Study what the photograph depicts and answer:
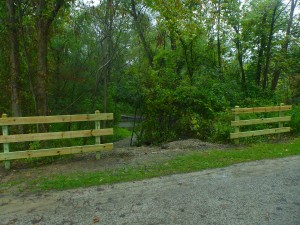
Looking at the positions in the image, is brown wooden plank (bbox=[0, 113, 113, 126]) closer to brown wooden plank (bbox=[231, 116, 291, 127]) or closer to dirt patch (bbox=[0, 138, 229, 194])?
dirt patch (bbox=[0, 138, 229, 194])

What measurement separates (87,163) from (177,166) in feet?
6.72

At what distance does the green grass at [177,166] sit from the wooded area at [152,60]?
1.57m

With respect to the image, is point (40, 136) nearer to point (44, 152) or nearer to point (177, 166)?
point (44, 152)

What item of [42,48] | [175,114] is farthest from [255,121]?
[42,48]

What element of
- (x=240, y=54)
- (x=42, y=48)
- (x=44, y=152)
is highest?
(x=240, y=54)

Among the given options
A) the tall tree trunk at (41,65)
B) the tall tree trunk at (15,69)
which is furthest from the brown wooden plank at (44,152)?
the tall tree trunk at (15,69)

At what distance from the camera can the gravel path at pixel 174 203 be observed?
348cm

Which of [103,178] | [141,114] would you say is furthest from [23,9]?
[103,178]

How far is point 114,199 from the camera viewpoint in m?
4.11

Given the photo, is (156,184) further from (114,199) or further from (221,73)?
(221,73)

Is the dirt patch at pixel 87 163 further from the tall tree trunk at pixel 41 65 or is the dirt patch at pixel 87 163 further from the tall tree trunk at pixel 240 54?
the tall tree trunk at pixel 240 54

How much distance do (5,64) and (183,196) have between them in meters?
8.53

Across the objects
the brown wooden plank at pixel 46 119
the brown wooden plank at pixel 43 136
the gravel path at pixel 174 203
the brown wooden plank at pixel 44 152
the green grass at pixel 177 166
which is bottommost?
the gravel path at pixel 174 203

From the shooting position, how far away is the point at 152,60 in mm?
15352
